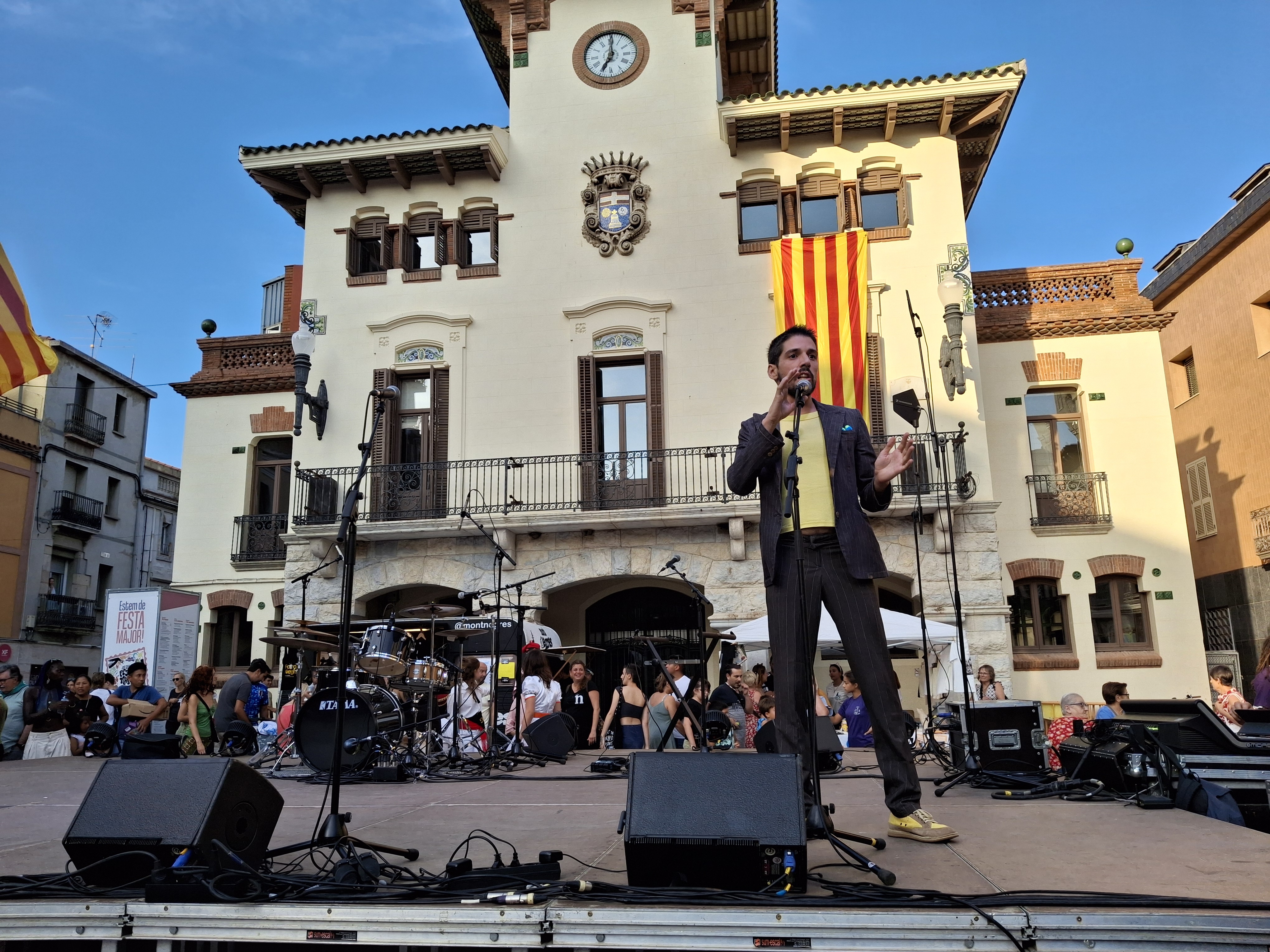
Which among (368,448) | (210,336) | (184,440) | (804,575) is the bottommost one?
(804,575)

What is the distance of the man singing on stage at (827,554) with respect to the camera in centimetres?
367

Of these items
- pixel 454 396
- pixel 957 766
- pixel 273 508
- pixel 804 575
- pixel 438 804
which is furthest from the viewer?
pixel 273 508

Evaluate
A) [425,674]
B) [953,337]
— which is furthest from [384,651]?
[953,337]

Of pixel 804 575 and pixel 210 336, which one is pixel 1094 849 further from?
pixel 210 336

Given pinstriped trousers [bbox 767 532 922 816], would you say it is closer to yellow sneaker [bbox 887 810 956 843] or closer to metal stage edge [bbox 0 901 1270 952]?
yellow sneaker [bbox 887 810 956 843]

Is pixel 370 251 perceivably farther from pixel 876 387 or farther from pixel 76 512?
pixel 76 512

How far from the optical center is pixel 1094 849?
3.46m

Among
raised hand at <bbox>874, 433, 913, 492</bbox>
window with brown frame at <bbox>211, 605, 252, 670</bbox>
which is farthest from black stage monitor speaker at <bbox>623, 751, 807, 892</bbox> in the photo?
window with brown frame at <bbox>211, 605, 252, 670</bbox>

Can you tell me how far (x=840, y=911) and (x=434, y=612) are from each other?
702 centimetres

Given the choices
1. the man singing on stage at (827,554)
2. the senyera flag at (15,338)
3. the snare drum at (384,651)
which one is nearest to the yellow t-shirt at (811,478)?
the man singing on stage at (827,554)

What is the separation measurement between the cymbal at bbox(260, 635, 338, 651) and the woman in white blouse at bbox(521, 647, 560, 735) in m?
2.91

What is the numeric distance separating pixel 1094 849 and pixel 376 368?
14.6 metres

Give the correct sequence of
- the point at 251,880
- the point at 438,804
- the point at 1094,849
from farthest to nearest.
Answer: the point at 438,804 → the point at 1094,849 → the point at 251,880

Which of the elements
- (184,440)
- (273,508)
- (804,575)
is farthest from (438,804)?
(184,440)
